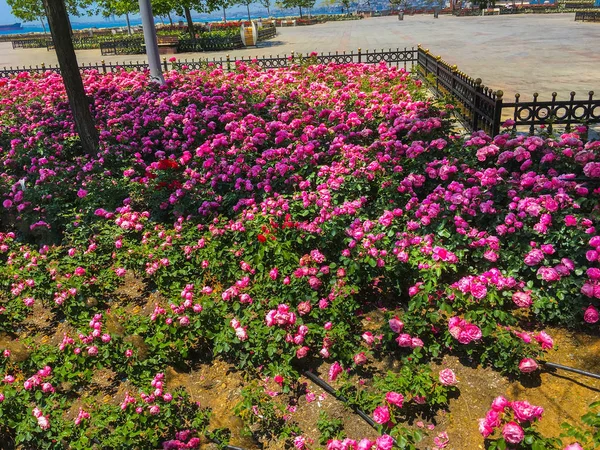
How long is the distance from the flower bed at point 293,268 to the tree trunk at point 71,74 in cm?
70

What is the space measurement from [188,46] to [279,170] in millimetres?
26038

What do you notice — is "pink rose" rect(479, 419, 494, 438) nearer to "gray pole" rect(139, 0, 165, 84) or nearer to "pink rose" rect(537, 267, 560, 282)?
Answer: "pink rose" rect(537, 267, 560, 282)

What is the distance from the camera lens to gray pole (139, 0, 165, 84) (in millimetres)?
9938

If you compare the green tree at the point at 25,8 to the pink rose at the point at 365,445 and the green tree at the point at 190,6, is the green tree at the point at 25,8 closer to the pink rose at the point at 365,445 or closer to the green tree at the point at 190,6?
the green tree at the point at 190,6

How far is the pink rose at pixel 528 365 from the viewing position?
339 cm

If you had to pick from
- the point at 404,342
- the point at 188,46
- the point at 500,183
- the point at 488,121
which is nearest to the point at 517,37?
the point at 188,46

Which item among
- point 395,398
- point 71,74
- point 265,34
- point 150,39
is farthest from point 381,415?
point 265,34

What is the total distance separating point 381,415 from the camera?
3039 millimetres

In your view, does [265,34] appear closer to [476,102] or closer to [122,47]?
[122,47]

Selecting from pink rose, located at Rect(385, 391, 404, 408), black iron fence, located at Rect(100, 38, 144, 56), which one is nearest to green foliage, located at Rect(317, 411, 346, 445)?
pink rose, located at Rect(385, 391, 404, 408)

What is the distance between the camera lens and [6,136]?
352 inches

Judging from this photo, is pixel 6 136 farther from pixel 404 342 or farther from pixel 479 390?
pixel 479 390

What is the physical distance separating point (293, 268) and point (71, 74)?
5.96 metres

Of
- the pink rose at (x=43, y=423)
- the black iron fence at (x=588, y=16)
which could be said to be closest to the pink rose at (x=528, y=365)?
the pink rose at (x=43, y=423)
